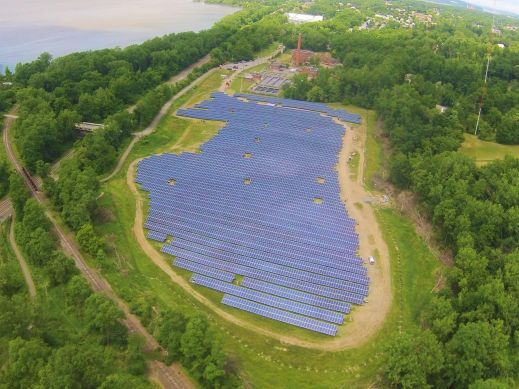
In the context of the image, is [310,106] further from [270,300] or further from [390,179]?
[270,300]

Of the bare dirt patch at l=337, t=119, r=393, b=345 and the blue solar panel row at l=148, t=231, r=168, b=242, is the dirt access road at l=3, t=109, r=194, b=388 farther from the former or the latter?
the bare dirt patch at l=337, t=119, r=393, b=345

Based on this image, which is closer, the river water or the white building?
the river water

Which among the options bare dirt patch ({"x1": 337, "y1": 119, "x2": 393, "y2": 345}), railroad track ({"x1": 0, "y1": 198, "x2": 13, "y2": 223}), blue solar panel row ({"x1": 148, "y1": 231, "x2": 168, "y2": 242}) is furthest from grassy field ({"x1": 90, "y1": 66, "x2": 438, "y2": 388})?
railroad track ({"x1": 0, "y1": 198, "x2": 13, "y2": 223})

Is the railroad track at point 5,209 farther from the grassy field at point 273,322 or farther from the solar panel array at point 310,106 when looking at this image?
the solar panel array at point 310,106

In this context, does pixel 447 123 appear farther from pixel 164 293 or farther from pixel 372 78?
pixel 164 293

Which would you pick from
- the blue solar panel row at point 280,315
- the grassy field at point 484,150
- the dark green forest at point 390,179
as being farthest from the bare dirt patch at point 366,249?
the grassy field at point 484,150

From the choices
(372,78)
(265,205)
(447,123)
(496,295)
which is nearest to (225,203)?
(265,205)

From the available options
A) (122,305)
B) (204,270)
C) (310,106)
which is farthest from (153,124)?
(122,305)
